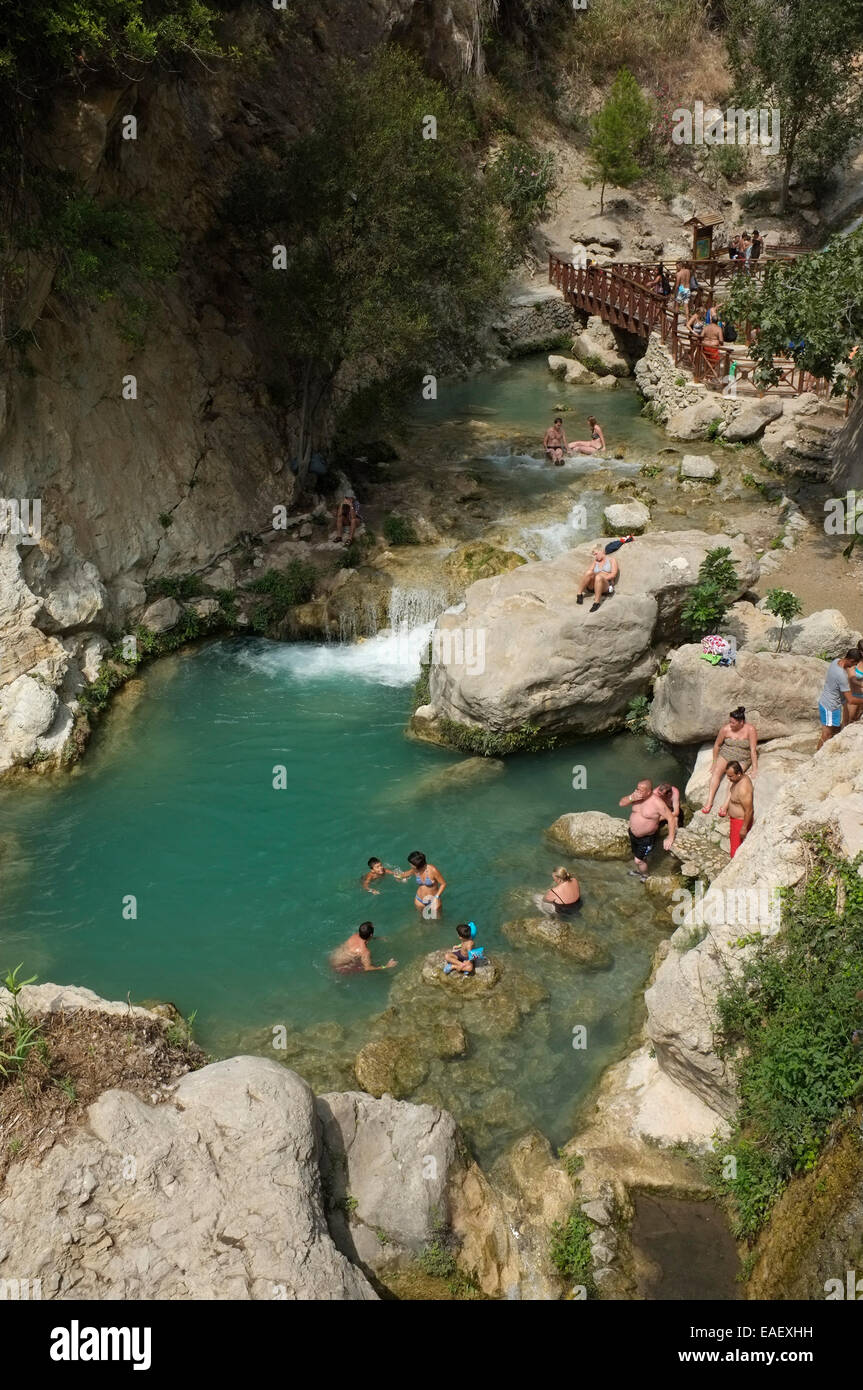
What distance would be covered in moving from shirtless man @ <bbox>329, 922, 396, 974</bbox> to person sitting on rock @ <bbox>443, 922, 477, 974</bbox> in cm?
80

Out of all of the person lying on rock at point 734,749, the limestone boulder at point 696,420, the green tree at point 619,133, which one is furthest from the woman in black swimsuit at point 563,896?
the green tree at point 619,133

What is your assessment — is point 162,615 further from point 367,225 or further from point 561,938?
point 561,938

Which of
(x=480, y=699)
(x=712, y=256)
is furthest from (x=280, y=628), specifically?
(x=712, y=256)

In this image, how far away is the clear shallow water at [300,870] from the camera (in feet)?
40.0

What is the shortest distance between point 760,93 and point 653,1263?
4275 centimetres

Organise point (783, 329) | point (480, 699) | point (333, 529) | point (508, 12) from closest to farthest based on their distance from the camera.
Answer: point (480, 699) < point (783, 329) < point (333, 529) < point (508, 12)

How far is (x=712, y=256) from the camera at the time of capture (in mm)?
32844

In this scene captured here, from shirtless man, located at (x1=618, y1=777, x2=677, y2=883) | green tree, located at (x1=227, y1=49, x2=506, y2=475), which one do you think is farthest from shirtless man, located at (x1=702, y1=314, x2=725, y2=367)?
shirtless man, located at (x1=618, y1=777, x2=677, y2=883)

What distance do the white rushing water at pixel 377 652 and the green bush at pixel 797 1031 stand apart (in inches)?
404

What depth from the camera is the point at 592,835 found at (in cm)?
1501

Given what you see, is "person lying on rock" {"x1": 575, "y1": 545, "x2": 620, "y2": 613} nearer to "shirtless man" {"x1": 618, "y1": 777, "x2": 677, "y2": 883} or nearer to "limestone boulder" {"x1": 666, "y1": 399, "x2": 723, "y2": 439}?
"shirtless man" {"x1": 618, "y1": 777, "x2": 677, "y2": 883}

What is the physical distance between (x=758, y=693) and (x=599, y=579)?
3248 mm
